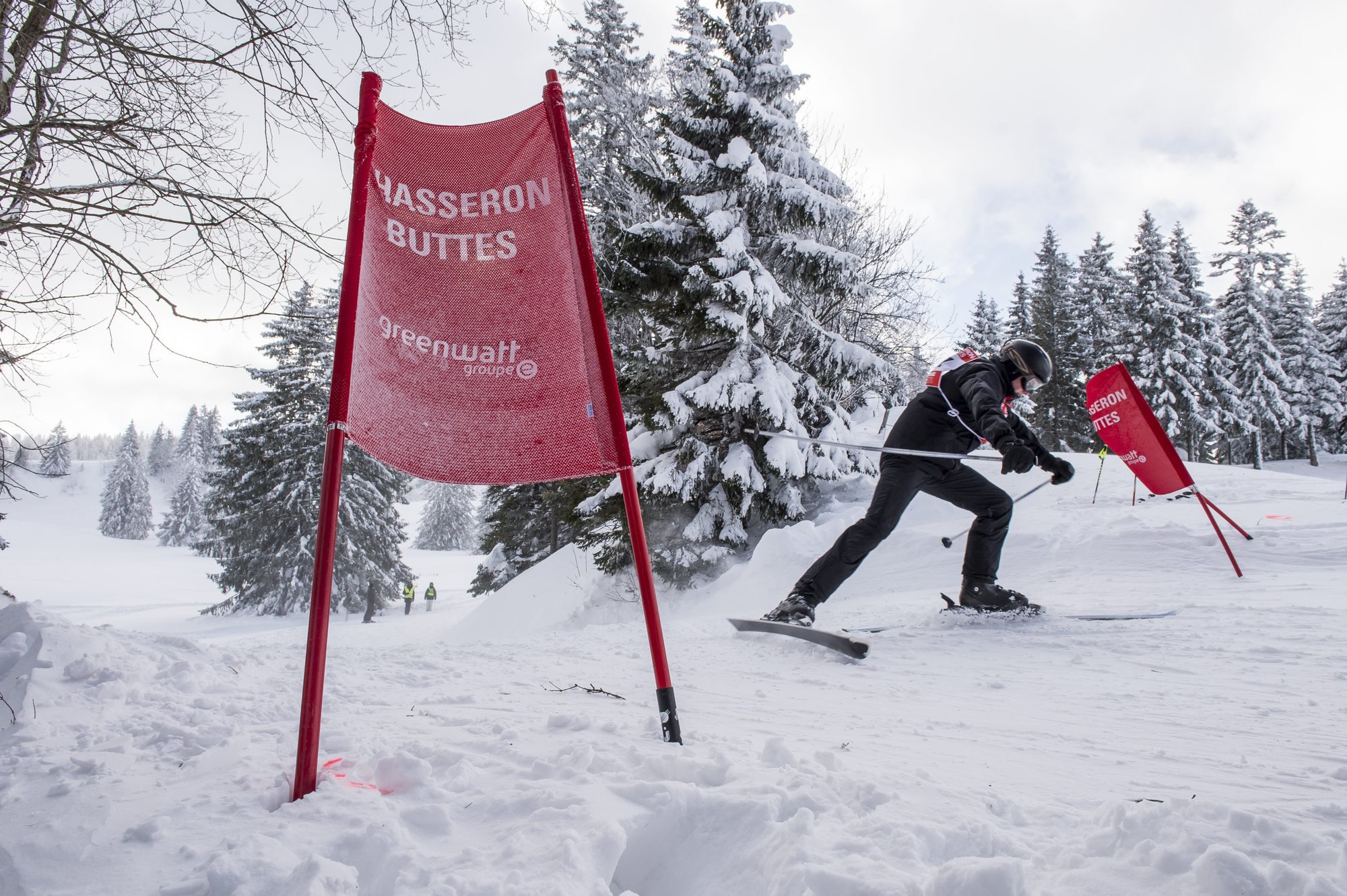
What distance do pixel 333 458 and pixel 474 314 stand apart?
2.11 feet

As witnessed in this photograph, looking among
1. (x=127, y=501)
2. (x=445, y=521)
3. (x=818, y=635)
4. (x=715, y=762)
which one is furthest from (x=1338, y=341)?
(x=127, y=501)

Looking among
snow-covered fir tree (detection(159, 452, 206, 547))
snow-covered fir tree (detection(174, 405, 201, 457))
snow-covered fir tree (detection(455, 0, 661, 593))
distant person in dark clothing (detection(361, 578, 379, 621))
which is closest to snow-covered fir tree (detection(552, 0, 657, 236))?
snow-covered fir tree (detection(455, 0, 661, 593))

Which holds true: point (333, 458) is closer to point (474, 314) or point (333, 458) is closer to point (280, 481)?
point (474, 314)

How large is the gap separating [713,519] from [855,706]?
21.3 ft

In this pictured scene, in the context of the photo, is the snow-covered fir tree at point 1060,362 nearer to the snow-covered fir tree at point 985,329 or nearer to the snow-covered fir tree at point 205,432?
the snow-covered fir tree at point 985,329

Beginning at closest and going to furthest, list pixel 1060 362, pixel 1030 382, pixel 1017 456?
1. pixel 1017 456
2. pixel 1030 382
3. pixel 1060 362

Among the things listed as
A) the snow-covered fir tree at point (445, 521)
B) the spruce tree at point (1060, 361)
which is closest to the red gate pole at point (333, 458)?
the spruce tree at point (1060, 361)

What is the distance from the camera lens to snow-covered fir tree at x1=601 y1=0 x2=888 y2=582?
30.3ft

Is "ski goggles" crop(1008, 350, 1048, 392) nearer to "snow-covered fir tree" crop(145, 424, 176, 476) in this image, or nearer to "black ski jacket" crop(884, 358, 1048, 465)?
"black ski jacket" crop(884, 358, 1048, 465)

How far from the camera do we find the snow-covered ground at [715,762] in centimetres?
136

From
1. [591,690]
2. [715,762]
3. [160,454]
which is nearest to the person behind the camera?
[715,762]

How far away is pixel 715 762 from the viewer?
6.30 ft

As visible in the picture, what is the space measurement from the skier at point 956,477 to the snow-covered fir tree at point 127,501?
252ft

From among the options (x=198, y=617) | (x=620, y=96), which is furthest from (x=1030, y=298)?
(x=198, y=617)
